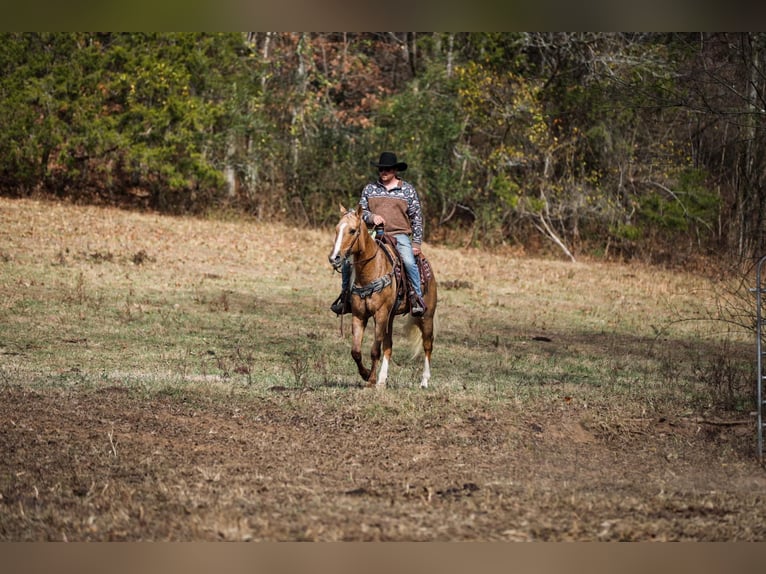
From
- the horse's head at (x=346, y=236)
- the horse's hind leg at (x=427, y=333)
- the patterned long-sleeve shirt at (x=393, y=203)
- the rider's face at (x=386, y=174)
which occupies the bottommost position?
the horse's hind leg at (x=427, y=333)

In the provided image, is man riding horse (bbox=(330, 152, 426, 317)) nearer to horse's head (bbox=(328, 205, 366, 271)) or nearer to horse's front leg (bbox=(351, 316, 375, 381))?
horse's front leg (bbox=(351, 316, 375, 381))

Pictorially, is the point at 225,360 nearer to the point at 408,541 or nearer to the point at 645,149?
the point at 408,541

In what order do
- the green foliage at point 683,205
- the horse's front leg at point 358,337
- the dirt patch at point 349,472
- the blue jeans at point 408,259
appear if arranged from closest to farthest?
the dirt patch at point 349,472
the horse's front leg at point 358,337
the blue jeans at point 408,259
the green foliage at point 683,205

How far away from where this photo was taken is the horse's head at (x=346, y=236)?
11.0 m

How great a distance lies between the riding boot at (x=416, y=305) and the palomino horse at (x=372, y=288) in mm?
76

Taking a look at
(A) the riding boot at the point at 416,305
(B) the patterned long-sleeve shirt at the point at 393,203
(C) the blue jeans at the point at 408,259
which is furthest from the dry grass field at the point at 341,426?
(B) the patterned long-sleeve shirt at the point at 393,203

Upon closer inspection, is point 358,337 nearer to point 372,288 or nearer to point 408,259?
point 372,288

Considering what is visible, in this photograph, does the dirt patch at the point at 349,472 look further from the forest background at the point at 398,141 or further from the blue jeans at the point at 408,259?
the forest background at the point at 398,141

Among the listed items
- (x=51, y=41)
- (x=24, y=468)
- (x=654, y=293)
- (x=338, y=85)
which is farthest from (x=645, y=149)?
(x=24, y=468)

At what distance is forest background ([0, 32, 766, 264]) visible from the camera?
3056 centimetres

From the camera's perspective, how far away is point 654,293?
84.7 ft

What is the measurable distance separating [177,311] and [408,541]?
12.8 metres

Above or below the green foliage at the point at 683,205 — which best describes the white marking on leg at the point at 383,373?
below

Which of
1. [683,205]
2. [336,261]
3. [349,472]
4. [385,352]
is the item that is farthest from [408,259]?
[683,205]
